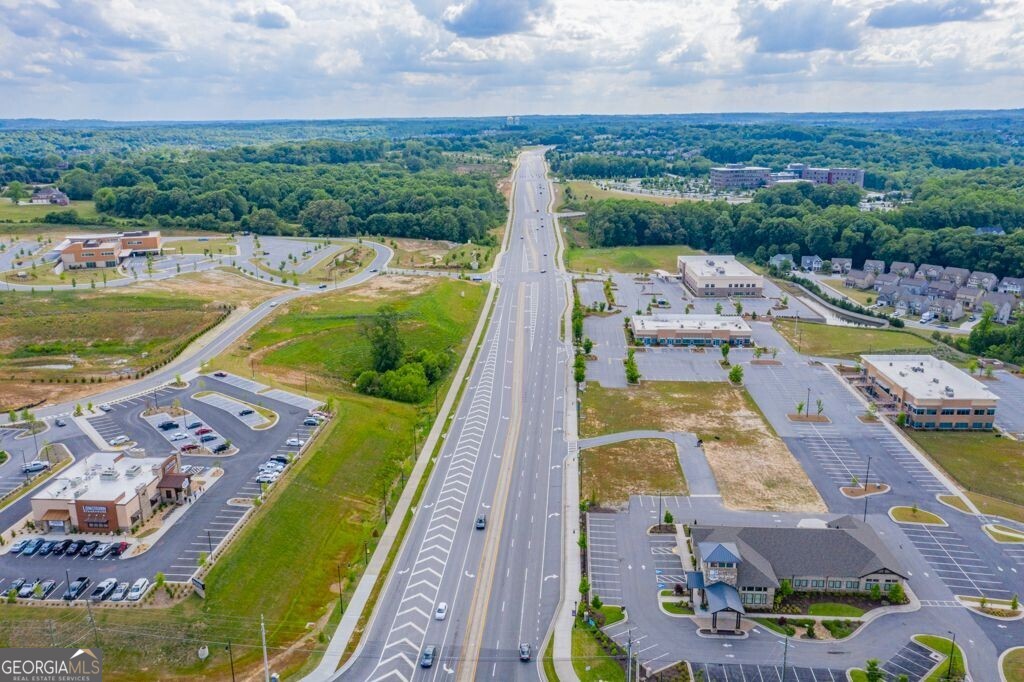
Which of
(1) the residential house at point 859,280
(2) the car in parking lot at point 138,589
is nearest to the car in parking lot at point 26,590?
(2) the car in parking lot at point 138,589

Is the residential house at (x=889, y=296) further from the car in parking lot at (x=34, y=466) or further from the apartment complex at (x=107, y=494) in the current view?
the car in parking lot at (x=34, y=466)

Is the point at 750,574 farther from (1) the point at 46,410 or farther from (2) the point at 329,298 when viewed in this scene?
(2) the point at 329,298

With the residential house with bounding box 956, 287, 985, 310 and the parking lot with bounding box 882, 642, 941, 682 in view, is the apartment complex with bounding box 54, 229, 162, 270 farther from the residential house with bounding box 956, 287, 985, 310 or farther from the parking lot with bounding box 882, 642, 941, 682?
the residential house with bounding box 956, 287, 985, 310

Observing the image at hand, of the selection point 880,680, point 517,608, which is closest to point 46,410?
point 517,608

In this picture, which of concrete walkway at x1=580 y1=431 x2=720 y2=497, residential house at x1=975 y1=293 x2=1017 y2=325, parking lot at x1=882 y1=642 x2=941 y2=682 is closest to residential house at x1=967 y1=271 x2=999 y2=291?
residential house at x1=975 y1=293 x2=1017 y2=325

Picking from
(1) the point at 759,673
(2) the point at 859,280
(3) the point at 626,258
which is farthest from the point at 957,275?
(1) the point at 759,673

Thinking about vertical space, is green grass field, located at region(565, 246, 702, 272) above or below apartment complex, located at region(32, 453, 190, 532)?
above
